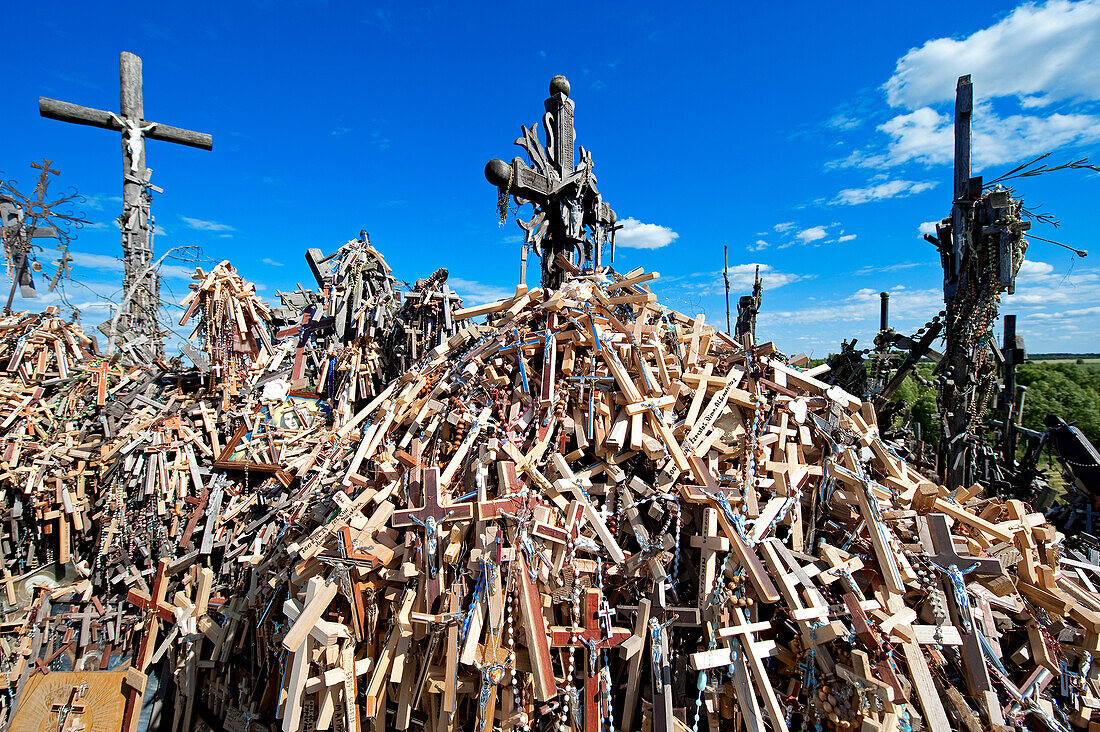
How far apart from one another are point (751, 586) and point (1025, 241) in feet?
29.3

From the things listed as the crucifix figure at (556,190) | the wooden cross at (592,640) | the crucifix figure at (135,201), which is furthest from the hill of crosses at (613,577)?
the crucifix figure at (135,201)

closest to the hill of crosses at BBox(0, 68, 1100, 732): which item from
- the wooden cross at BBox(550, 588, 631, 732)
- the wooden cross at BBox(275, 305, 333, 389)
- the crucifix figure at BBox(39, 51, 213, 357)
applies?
the wooden cross at BBox(550, 588, 631, 732)

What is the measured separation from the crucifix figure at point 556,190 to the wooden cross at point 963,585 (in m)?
5.49

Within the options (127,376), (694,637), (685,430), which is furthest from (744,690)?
(127,376)

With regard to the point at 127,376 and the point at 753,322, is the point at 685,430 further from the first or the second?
the point at 753,322

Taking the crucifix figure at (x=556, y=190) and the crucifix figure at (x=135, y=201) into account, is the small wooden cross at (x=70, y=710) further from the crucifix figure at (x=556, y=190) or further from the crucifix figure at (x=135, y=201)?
the crucifix figure at (x=135, y=201)

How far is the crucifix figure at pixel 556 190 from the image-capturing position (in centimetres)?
788

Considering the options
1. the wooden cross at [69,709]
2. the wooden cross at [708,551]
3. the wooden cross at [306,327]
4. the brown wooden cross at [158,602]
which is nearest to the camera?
the wooden cross at [708,551]

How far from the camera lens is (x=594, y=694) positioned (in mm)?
2959

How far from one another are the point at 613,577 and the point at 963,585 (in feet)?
6.66

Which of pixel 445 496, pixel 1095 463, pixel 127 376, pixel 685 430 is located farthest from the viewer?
pixel 127 376

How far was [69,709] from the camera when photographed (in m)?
4.03

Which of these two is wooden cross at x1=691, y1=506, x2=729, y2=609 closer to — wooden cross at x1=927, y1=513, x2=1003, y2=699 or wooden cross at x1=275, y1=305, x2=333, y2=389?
wooden cross at x1=927, y1=513, x2=1003, y2=699

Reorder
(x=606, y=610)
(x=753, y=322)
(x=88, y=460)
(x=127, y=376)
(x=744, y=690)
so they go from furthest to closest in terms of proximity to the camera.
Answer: (x=753, y=322), (x=127, y=376), (x=88, y=460), (x=606, y=610), (x=744, y=690)
